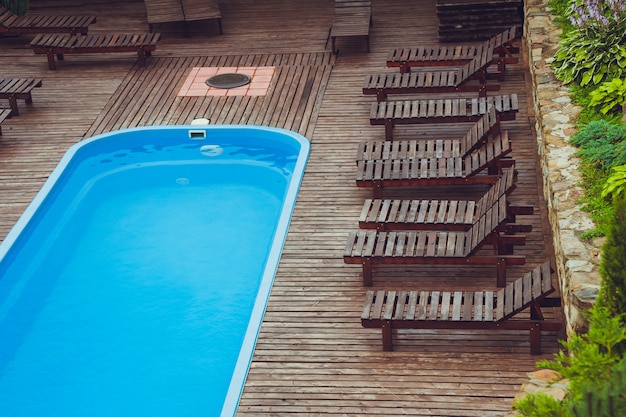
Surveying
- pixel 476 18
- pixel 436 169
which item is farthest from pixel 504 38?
pixel 436 169

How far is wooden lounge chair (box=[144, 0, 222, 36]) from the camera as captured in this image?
1503 centimetres

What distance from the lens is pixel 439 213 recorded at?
895 centimetres

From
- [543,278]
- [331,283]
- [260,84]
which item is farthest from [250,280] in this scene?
[260,84]

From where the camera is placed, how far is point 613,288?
18.0 feet

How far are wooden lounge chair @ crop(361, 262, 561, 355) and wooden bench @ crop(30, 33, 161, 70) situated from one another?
7.57 meters

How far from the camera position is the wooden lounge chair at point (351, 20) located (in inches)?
549

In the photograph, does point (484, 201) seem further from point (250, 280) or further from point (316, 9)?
point (316, 9)

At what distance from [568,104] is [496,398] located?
13.3ft

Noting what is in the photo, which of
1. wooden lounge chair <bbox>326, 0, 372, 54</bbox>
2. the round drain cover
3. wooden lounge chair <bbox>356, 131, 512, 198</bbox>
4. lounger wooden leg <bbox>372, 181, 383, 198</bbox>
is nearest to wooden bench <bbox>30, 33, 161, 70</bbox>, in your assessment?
the round drain cover

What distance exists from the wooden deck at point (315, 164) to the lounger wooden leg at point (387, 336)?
3.2 inches

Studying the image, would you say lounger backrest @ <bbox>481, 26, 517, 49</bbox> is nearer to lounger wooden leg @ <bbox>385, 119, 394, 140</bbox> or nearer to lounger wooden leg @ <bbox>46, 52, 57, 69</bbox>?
lounger wooden leg @ <bbox>385, 119, 394, 140</bbox>

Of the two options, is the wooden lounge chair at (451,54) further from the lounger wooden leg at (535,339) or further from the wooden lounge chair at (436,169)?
the lounger wooden leg at (535,339)

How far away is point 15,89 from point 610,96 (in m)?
7.71

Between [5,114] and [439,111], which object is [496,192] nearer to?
[439,111]
